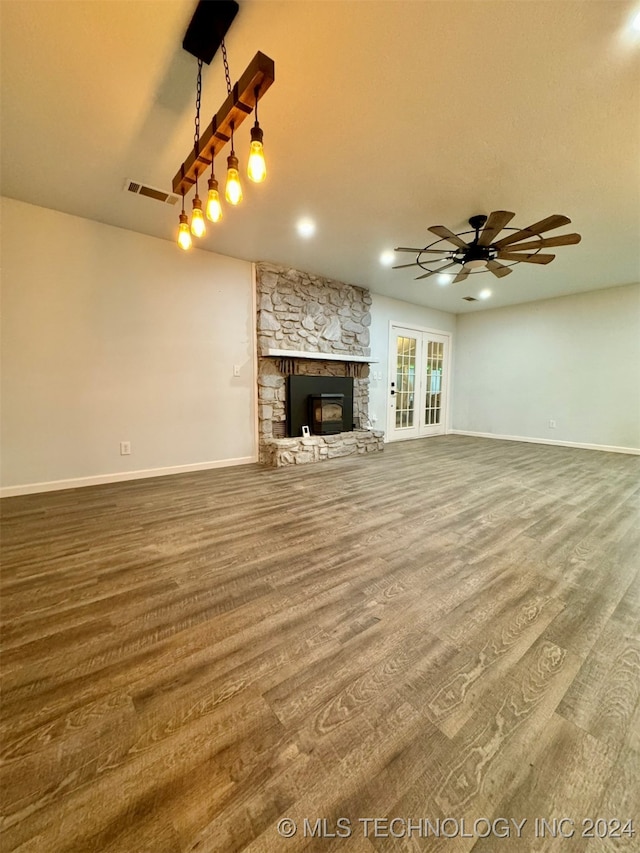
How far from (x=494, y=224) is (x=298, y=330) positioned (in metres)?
2.78

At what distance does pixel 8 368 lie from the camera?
303 cm

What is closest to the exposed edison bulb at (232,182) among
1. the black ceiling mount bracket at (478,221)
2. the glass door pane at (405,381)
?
Answer: the black ceiling mount bracket at (478,221)

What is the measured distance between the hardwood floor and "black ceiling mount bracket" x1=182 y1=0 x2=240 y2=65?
2715 mm

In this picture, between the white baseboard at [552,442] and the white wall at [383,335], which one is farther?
the white wall at [383,335]

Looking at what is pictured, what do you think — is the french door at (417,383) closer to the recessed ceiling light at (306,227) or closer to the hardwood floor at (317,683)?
the recessed ceiling light at (306,227)

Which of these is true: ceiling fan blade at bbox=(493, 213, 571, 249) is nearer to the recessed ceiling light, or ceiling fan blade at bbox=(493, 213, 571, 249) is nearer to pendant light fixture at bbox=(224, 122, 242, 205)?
the recessed ceiling light

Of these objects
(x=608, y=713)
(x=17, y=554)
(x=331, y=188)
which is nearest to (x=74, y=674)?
Answer: (x=17, y=554)

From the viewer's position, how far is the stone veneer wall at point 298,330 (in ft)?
14.7

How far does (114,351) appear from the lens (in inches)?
140

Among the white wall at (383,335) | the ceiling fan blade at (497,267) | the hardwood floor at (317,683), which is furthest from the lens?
the white wall at (383,335)

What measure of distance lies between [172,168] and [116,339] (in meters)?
1.84

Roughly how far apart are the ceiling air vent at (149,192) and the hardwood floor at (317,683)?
2.79 m

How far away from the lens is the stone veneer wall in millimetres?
4473

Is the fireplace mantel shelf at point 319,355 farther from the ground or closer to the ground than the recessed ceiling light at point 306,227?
closer to the ground
